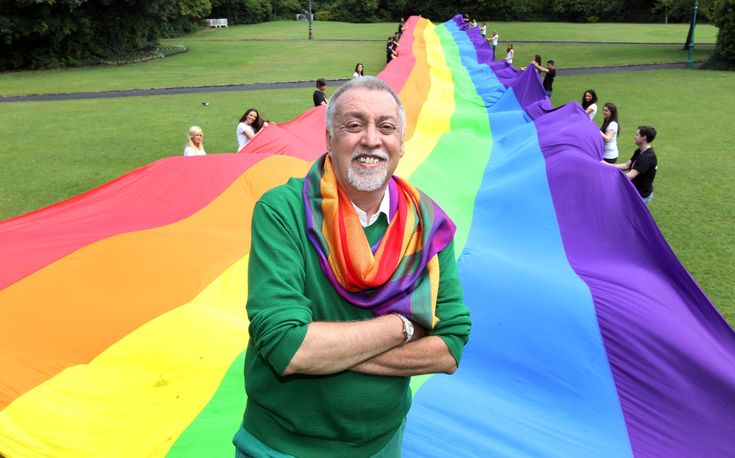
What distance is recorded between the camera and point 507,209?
5.28 m

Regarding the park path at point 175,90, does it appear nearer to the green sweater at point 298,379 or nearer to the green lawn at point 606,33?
the green lawn at point 606,33

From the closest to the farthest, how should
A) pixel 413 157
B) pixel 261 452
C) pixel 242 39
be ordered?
pixel 261 452, pixel 413 157, pixel 242 39

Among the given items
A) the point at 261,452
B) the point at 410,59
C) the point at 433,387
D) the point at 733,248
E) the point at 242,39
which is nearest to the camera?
the point at 261,452

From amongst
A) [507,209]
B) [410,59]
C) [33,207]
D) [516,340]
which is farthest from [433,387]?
[410,59]

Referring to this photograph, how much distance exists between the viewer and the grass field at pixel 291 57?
1966 centimetres

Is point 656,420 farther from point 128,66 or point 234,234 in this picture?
point 128,66

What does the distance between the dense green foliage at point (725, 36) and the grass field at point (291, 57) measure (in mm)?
1928

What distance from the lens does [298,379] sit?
1.44m

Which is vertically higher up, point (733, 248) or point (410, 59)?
point (410, 59)

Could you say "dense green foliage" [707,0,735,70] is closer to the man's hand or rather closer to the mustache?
the mustache

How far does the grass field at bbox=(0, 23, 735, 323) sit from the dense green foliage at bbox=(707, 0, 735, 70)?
129 cm

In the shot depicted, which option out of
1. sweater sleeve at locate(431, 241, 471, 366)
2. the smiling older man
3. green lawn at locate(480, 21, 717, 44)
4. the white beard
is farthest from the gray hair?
green lawn at locate(480, 21, 717, 44)

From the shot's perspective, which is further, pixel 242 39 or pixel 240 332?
pixel 242 39

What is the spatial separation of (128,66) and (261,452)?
1022 inches
